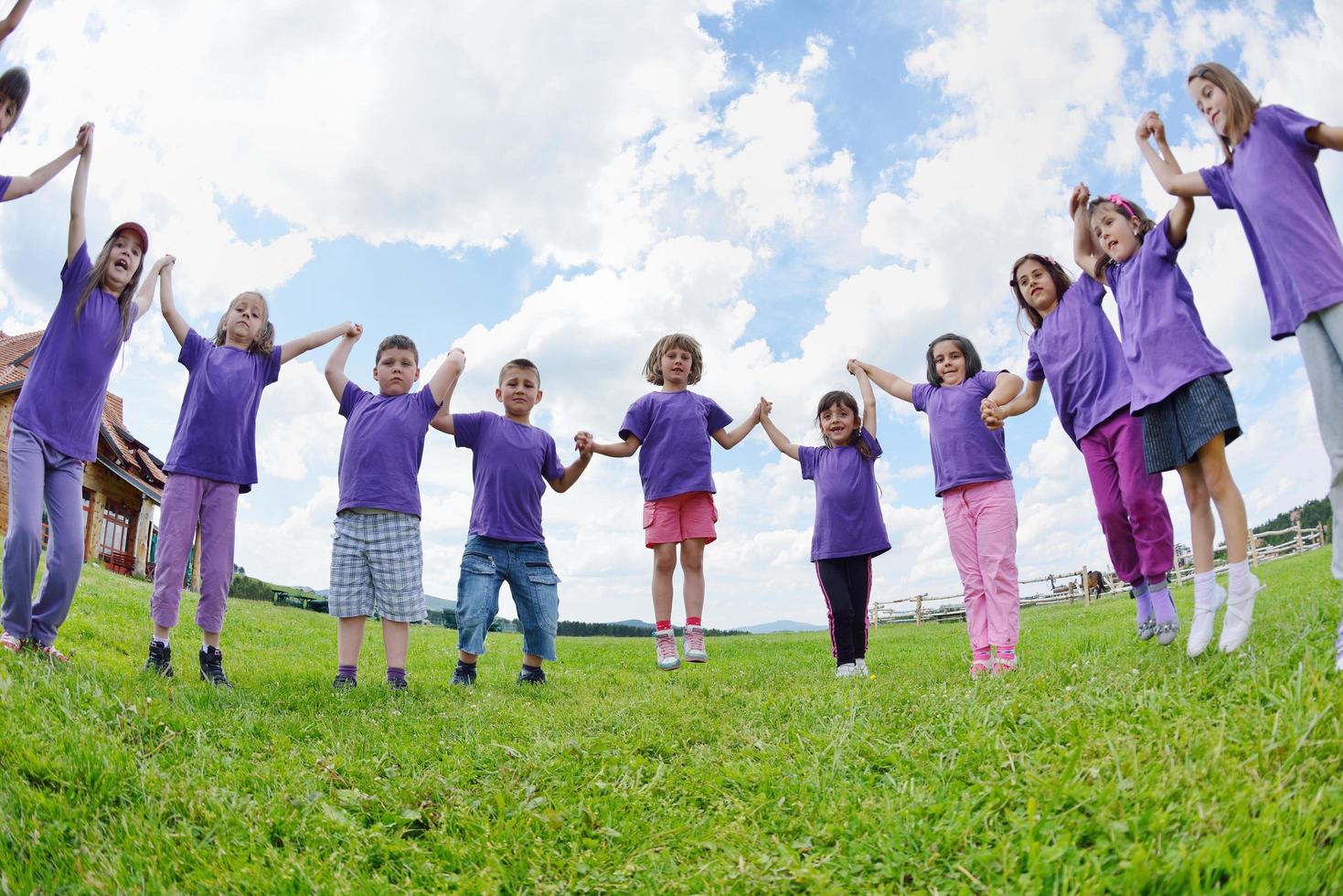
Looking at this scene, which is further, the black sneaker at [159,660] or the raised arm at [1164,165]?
the black sneaker at [159,660]

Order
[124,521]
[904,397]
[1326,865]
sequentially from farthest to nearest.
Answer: [124,521], [904,397], [1326,865]

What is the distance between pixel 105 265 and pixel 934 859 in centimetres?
610

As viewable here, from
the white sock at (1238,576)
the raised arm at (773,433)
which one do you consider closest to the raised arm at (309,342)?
the raised arm at (773,433)

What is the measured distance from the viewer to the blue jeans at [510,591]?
6.45m

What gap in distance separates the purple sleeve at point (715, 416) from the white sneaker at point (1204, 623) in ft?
12.9

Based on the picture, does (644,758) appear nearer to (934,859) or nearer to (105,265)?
(934,859)

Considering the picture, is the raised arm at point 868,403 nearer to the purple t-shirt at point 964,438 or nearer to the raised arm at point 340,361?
the purple t-shirt at point 964,438

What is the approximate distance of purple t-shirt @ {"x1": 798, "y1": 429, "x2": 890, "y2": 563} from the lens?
21.4 ft

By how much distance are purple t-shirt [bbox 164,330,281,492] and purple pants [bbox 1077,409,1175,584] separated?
5809 millimetres

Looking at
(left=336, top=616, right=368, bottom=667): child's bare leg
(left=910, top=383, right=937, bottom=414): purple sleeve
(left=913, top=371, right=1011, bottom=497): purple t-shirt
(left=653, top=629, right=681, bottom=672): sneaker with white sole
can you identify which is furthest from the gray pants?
(left=336, top=616, right=368, bottom=667): child's bare leg

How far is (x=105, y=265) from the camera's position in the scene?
5688 millimetres

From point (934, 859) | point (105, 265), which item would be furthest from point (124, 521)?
point (934, 859)

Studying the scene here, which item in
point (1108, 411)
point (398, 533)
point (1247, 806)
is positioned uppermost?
point (1108, 411)

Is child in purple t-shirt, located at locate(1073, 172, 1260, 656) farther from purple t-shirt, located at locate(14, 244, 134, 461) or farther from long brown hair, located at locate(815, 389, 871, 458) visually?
purple t-shirt, located at locate(14, 244, 134, 461)
